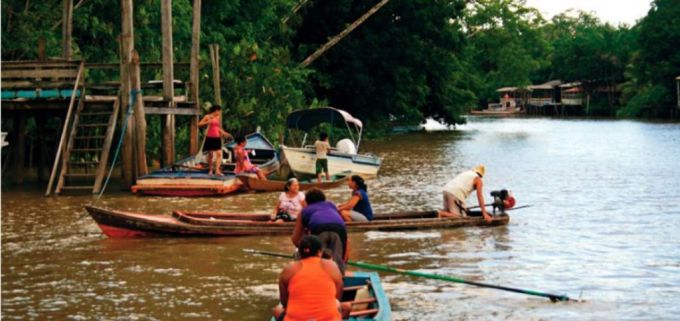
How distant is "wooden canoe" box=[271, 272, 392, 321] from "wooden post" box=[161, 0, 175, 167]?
47.6ft

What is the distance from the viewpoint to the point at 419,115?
186 feet

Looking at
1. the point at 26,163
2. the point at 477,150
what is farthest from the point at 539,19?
the point at 26,163

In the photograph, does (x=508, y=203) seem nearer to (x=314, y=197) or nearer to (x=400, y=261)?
(x=400, y=261)

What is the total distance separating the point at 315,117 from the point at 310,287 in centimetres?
2274

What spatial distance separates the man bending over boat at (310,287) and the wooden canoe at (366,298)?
55cm

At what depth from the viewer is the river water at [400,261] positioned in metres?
12.5

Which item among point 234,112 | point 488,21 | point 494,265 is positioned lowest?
point 494,265

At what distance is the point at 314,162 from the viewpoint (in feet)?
91.4

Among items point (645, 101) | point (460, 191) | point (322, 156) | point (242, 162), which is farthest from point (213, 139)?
point (645, 101)

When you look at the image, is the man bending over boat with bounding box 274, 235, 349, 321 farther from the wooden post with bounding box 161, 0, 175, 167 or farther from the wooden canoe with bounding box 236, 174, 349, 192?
the wooden post with bounding box 161, 0, 175, 167

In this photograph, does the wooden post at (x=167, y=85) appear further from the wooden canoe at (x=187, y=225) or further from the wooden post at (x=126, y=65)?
the wooden canoe at (x=187, y=225)

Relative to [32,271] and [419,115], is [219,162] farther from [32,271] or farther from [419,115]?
[419,115]

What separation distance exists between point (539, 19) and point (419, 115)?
30049 millimetres

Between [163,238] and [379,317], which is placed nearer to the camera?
[379,317]
